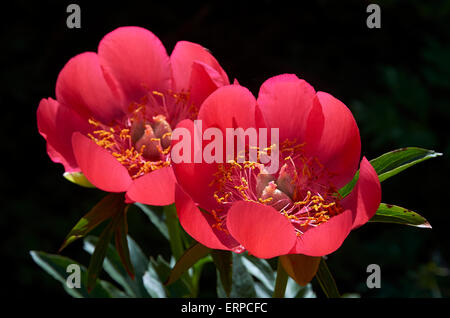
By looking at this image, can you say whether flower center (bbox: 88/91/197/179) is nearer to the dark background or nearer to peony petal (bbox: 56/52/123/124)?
peony petal (bbox: 56/52/123/124)

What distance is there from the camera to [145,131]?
77cm

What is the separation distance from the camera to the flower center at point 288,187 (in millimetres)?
667

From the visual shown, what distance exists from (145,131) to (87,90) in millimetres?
95

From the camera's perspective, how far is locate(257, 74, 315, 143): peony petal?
0.64 m

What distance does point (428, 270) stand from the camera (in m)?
1.37

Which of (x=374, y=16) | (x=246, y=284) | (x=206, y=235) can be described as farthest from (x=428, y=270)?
(x=206, y=235)

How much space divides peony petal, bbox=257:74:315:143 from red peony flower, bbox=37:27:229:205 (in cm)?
6

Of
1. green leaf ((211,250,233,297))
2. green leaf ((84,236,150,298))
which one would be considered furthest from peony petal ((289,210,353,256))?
green leaf ((84,236,150,298))

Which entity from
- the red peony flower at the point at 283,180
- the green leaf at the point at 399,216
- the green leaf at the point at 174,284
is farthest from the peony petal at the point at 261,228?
the green leaf at the point at 174,284

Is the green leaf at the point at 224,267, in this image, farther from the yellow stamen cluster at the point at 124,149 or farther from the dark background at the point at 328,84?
the dark background at the point at 328,84

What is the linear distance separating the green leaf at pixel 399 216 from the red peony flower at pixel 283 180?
0.03 metres

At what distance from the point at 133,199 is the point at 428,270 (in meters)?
0.98

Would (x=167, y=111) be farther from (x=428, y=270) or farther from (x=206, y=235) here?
(x=428, y=270)

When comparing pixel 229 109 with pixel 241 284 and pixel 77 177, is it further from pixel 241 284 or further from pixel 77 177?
pixel 241 284
